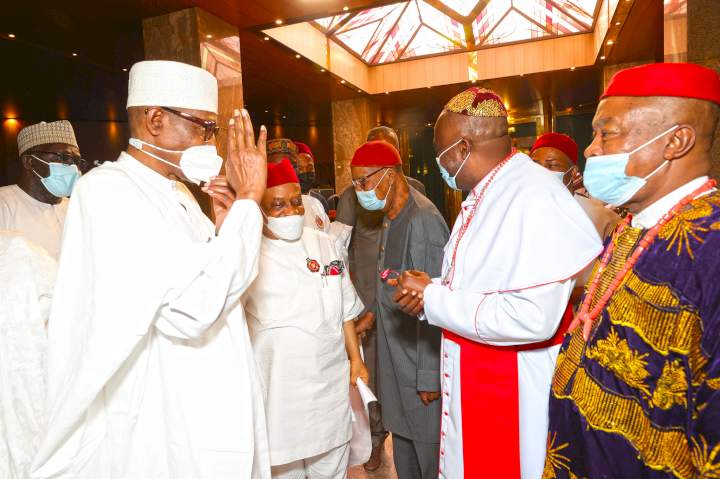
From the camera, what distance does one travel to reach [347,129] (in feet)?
37.7

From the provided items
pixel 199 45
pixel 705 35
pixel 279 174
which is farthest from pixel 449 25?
pixel 279 174

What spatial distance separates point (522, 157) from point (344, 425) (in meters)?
1.75

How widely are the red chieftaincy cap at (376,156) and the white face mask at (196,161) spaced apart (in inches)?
60.7

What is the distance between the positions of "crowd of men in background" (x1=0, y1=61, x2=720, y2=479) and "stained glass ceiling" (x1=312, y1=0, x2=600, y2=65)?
23.1 feet

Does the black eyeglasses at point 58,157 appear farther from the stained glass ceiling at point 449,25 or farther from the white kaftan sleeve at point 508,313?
the stained glass ceiling at point 449,25

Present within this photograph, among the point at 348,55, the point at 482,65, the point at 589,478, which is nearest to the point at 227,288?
the point at 589,478

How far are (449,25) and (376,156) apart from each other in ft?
24.0

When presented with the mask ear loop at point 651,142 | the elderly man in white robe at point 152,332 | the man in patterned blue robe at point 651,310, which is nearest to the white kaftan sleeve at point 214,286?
the elderly man in white robe at point 152,332

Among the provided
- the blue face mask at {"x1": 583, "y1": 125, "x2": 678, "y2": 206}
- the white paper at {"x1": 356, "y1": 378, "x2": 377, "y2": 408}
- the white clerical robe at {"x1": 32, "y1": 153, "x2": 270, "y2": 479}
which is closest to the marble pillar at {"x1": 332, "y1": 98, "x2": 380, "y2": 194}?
the white paper at {"x1": 356, "y1": 378, "x2": 377, "y2": 408}

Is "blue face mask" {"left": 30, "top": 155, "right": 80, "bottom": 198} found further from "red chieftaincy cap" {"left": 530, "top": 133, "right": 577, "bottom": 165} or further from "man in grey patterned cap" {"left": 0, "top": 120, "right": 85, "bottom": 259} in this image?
"red chieftaincy cap" {"left": 530, "top": 133, "right": 577, "bottom": 165}

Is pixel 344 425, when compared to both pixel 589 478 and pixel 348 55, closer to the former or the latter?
pixel 589 478

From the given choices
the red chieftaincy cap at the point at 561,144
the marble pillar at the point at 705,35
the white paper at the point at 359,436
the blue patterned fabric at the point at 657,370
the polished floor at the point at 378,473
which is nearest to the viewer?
the blue patterned fabric at the point at 657,370

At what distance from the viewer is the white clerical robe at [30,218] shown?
354cm

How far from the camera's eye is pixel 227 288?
161 centimetres
